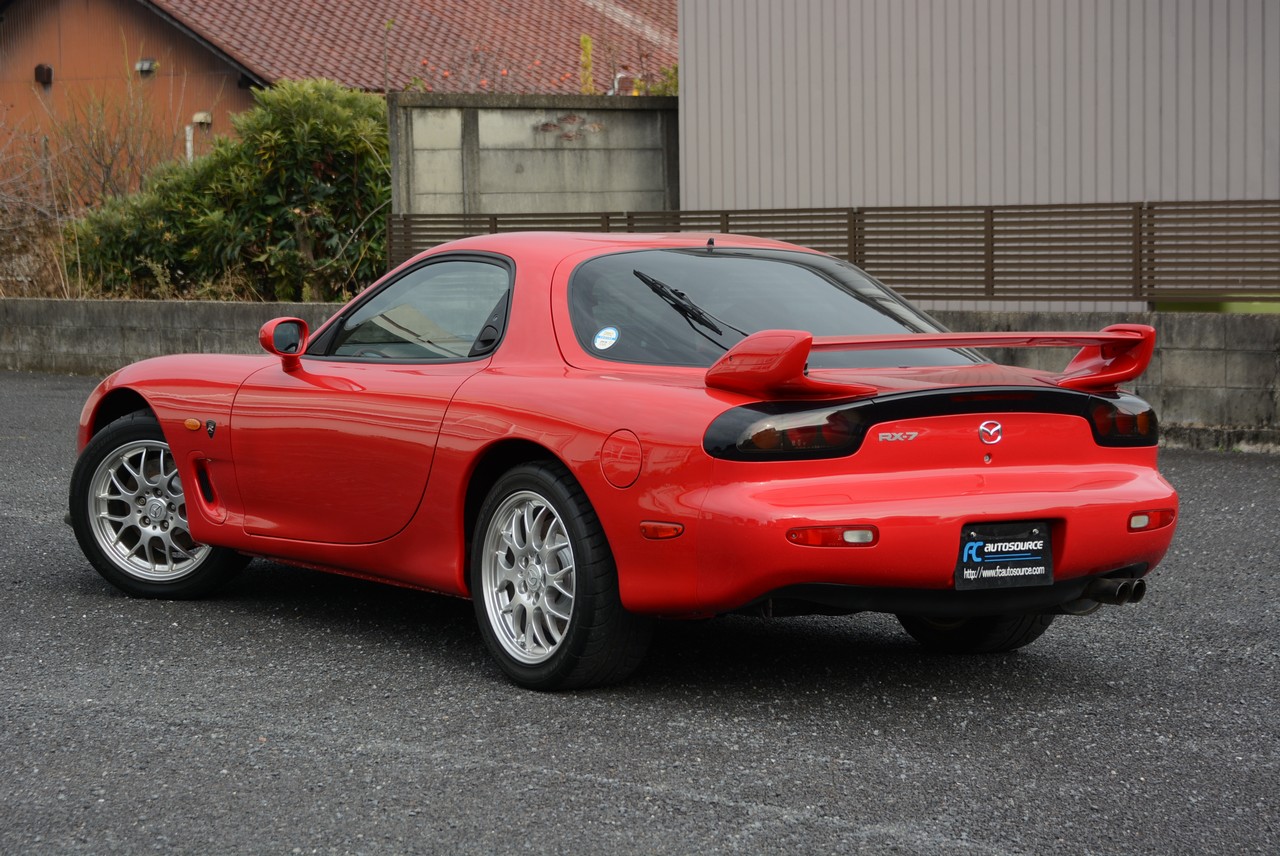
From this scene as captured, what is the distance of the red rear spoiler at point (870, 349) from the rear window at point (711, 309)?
12 cm

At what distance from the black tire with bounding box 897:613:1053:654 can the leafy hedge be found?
12498mm

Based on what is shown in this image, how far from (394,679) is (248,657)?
1.91 feet

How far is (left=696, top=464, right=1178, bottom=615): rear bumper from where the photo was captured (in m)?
4.45

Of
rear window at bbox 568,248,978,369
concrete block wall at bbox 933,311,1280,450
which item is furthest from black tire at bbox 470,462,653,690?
concrete block wall at bbox 933,311,1280,450

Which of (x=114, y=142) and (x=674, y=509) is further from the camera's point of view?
(x=114, y=142)

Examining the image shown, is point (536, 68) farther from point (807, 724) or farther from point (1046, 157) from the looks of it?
point (807, 724)

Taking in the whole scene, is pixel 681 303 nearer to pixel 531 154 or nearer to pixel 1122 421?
pixel 1122 421

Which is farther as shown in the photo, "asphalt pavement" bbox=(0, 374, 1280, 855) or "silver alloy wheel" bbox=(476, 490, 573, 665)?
"silver alloy wheel" bbox=(476, 490, 573, 665)

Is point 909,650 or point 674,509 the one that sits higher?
point 674,509

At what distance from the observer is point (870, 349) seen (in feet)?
16.2

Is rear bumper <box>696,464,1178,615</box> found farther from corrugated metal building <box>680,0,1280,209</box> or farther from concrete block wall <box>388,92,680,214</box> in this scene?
concrete block wall <box>388,92,680,214</box>

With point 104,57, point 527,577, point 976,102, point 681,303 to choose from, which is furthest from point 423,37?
point 527,577

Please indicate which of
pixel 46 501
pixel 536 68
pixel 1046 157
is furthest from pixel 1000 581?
pixel 536 68

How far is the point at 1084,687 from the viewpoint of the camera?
5.16m
